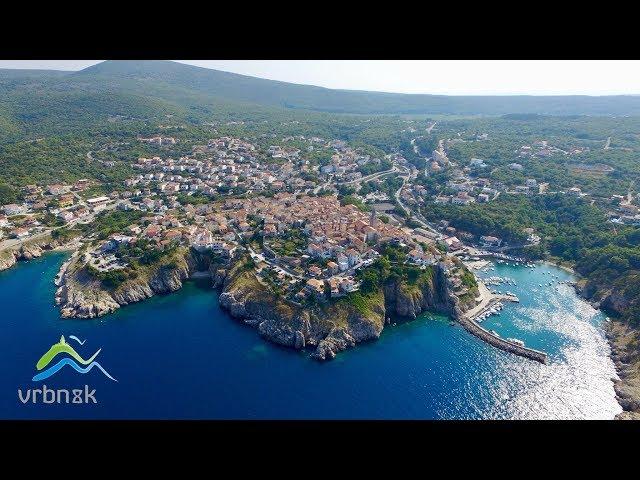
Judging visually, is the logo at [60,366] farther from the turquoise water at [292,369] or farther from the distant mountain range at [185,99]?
the distant mountain range at [185,99]

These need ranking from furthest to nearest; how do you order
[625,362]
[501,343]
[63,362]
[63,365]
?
[501,343] < [625,362] < [63,362] < [63,365]

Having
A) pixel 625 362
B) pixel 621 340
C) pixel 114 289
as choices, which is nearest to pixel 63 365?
pixel 114 289

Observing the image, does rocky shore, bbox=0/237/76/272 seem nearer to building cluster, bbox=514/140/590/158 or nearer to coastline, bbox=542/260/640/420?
coastline, bbox=542/260/640/420

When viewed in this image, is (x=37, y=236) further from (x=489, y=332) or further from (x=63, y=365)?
(x=489, y=332)

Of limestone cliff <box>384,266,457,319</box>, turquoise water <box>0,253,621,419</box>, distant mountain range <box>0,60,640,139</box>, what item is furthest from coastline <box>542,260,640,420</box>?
distant mountain range <box>0,60,640,139</box>

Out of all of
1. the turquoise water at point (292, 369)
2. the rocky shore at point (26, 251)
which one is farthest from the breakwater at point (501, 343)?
the rocky shore at point (26, 251)
